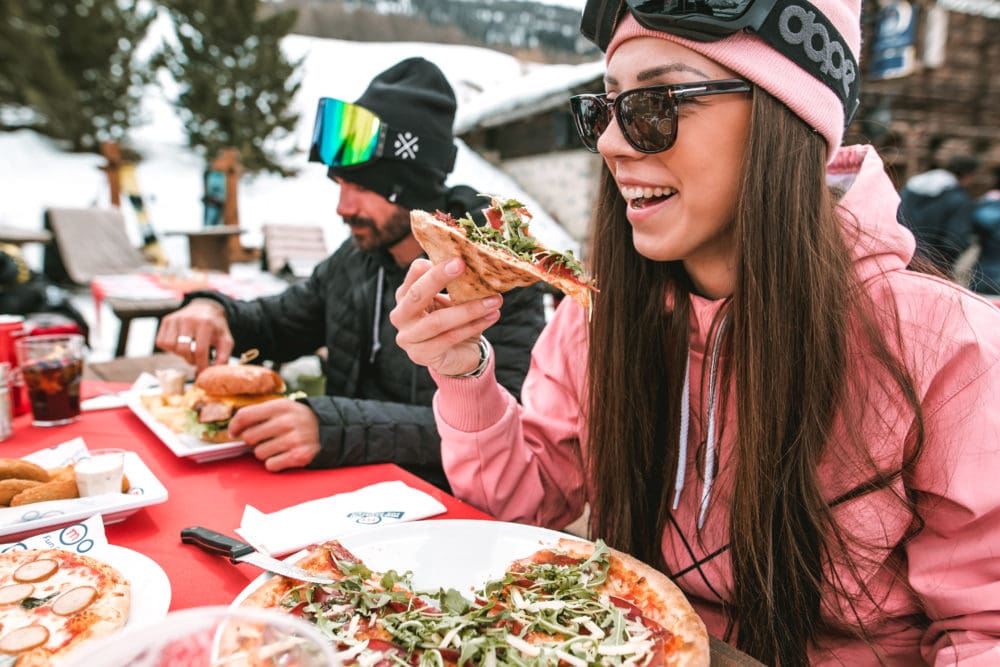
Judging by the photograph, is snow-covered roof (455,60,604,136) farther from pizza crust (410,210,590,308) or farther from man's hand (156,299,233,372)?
pizza crust (410,210,590,308)

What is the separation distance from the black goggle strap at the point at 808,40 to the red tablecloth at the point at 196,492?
1.24 m

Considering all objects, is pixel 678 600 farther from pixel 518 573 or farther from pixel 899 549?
pixel 899 549

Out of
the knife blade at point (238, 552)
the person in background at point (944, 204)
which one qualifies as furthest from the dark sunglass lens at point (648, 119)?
the person in background at point (944, 204)

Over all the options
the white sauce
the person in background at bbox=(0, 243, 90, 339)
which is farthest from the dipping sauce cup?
the person in background at bbox=(0, 243, 90, 339)

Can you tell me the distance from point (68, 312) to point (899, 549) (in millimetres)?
7876

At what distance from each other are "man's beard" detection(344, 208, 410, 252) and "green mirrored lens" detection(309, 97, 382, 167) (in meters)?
0.27

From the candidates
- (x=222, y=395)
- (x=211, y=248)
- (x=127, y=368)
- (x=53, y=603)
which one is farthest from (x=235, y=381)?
(x=211, y=248)

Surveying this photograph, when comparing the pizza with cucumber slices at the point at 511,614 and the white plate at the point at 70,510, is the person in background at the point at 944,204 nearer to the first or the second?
the pizza with cucumber slices at the point at 511,614

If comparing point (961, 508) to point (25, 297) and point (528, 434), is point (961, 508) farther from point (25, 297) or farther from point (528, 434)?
point (25, 297)

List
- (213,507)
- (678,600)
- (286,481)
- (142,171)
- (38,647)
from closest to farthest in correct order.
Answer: (38,647), (678,600), (213,507), (286,481), (142,171)

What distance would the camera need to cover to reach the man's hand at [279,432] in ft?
5.90

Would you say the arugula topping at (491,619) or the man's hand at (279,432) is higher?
the arugula topping at (491,619)

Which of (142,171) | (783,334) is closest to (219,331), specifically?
(783,334)

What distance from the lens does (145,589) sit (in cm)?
112
